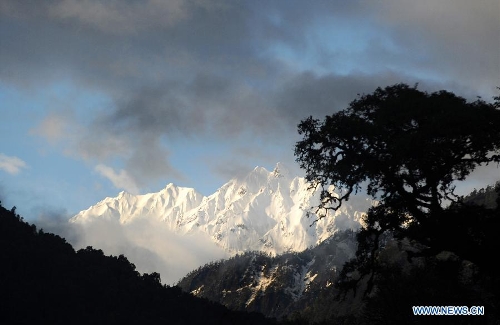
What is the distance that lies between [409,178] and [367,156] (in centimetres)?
215

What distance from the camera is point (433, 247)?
2681 cm

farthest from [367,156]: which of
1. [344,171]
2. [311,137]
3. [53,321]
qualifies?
[53,321]

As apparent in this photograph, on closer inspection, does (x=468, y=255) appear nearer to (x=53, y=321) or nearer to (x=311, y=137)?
(x=311, y=137)
